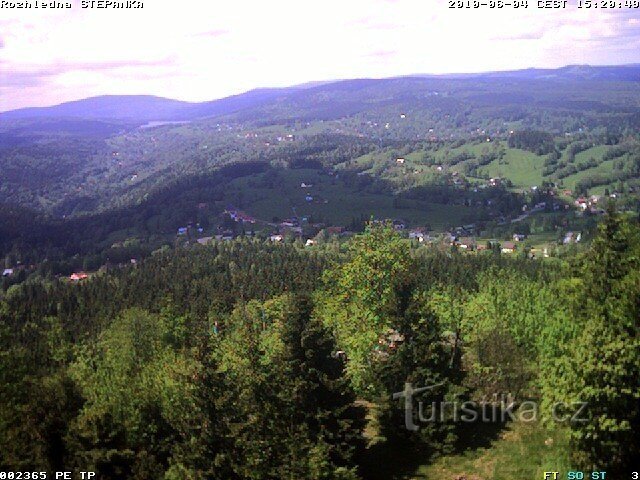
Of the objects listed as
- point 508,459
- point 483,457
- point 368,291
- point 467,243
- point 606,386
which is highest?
point 368,291

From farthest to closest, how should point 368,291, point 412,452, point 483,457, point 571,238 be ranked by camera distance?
point 571,238, point 368,291, point 412,452, point 483,457

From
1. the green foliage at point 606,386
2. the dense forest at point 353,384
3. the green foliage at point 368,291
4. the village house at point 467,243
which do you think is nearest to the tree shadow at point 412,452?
the dense forest at point 353,384

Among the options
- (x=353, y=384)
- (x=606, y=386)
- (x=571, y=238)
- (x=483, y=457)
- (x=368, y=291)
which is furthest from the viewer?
(x=571, y=238)

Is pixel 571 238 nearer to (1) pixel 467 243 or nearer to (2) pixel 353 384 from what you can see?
(1) pixel 467 243

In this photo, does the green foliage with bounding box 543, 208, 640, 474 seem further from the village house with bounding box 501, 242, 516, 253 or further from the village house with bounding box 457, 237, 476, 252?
the village house with bounding box 457, 237, 476, 252

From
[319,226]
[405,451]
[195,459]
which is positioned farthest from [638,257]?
[319,226]

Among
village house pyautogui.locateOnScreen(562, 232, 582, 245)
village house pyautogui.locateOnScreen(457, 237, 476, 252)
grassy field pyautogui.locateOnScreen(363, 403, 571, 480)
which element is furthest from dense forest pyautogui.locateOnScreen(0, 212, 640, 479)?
village house pyautogui.locateOnScreen(562, 232, 582, 245)

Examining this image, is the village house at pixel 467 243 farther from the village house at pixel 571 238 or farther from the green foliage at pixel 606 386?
the green foliage at pixel 606 386

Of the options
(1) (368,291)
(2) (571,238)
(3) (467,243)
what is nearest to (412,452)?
(1) (368,291)

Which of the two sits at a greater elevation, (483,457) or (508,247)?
(483,457)

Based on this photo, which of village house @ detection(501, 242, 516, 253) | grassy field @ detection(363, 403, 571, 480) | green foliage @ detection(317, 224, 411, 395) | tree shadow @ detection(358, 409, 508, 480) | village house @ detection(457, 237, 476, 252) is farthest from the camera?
village house @ detection(457, 237, 476, 252)

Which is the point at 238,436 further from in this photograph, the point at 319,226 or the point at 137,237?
the point at 137,237
